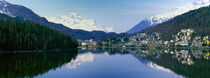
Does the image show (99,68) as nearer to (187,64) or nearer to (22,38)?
(187,64)

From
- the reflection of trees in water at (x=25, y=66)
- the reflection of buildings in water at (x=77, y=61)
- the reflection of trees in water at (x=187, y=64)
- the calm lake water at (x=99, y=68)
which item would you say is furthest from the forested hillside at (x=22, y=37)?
the reflection of trees in water at (x=187, y=64)

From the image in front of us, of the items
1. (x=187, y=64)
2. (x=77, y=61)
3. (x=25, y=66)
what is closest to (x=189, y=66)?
(x=187, y=64)

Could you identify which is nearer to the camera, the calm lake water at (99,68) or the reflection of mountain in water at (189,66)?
the calm lake water at (99,68)

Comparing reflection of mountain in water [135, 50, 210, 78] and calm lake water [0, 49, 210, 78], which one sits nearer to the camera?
calm lake water [0, 49, 210, 78]

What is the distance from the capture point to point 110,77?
1813 inches

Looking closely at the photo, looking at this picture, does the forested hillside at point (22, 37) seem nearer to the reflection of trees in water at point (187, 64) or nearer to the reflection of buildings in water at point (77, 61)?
the reflection of buildings in water at point (77, 61)

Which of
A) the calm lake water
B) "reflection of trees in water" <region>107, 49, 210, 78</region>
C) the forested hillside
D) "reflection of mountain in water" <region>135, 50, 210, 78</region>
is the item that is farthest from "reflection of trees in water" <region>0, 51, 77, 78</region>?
the forested hillside

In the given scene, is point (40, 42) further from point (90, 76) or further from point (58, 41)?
point (90, 76)

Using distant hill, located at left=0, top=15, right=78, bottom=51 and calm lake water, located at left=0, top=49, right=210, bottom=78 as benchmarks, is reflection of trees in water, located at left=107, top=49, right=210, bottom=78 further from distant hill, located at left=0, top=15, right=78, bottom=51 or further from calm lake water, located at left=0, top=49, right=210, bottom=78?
distant hill, located at left=0, top=15, right=78, bottom=51

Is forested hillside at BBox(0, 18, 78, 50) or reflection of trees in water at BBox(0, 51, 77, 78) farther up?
forested hillside at BBox(0, 18, 78, 50)

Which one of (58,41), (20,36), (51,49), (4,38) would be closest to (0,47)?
(4,38)

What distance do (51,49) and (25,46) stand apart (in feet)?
105

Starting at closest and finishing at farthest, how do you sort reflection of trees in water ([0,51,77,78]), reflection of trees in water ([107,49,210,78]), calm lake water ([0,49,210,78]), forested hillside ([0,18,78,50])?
reflection of trees in water ([0,51,77,78]) < calm lake water ([0,49,210,78]) < reflection of trees in water ([107,49,210,78]) < forested hillside ([0,18,78,50])

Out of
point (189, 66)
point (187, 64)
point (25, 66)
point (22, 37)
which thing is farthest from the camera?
point (22, 37)
